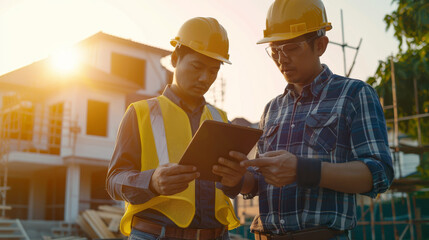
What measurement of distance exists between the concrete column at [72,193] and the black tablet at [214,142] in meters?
19.7

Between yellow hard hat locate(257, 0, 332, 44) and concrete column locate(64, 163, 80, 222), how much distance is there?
1976 cm

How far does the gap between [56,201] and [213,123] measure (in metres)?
23.1

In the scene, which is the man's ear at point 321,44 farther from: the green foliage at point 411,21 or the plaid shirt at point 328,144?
the green foliage at point 411,21

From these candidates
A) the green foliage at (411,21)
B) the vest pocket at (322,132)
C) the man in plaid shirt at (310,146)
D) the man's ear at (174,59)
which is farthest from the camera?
the green foliage at (411,21)

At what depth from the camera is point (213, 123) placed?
2.47 m

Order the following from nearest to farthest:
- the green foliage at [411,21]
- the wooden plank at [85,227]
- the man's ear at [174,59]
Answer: the man's ear at [174,59] → the green foliage at [411,21] → the wooden plank at [85,227]

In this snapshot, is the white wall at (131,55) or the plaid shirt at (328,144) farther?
the white wall at (131,55)

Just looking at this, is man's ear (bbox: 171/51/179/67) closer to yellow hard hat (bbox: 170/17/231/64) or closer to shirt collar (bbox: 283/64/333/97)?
yellow hard hat (bbox: 170/17/231/64)

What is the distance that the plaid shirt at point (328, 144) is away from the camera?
8.37 feet

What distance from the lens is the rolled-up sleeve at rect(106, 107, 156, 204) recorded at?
2.94 meters

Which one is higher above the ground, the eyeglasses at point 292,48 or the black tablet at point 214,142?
the eyeglasses at point 292,48

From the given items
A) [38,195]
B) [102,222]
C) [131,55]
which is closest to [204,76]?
[102,222]

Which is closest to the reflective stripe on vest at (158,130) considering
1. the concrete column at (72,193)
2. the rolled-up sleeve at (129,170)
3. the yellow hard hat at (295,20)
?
the rolled-up sleeve at (129,170)

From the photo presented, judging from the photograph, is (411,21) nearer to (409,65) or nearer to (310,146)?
(409,65)
